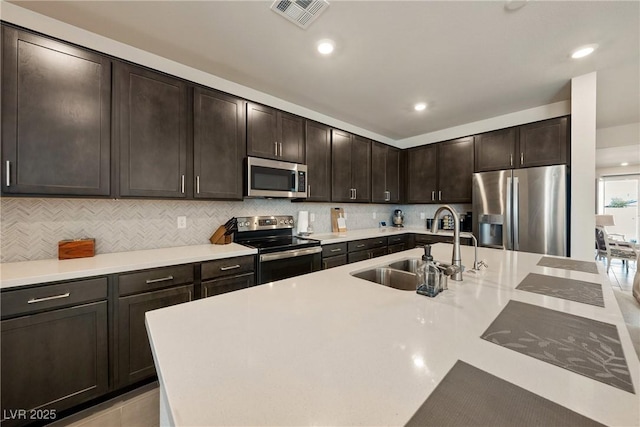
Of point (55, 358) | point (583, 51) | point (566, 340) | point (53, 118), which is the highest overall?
point (583, 51)

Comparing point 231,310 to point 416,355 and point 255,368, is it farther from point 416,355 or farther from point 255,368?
point 416,355

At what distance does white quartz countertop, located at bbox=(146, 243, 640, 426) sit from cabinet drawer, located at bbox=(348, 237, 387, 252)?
2.01 metres

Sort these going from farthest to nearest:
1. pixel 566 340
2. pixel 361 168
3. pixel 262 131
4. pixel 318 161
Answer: pixel 361 168, pixel 318 161, pixel 262 131, pixel 566 340

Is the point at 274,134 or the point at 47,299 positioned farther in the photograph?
the point at 274,134

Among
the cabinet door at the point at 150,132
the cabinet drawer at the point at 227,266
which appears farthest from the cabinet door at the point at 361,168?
the cabinet door at the point at 150,132

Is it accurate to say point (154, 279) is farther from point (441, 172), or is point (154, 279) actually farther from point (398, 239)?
point (441, 172)

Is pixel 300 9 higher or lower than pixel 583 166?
higher

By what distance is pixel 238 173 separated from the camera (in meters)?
2.42

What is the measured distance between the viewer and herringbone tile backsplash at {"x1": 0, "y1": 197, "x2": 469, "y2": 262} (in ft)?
5.50

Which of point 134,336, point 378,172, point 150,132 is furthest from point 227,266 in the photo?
point 378,172

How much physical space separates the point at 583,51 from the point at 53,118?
4.00m

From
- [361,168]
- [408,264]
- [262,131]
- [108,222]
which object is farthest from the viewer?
[361,168]

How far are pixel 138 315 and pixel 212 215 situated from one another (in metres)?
1.10

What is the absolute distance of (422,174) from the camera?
13.7ft
